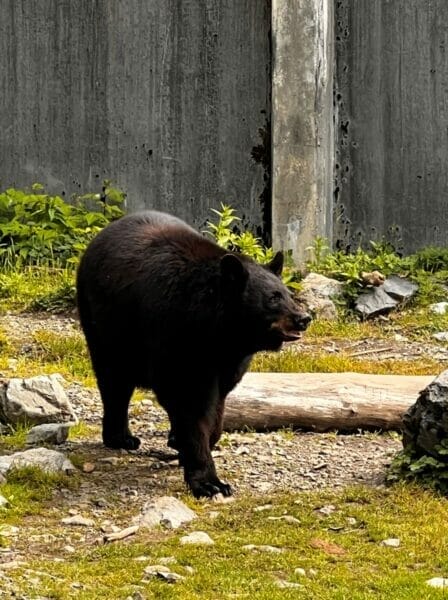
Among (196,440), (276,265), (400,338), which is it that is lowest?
(400,338)

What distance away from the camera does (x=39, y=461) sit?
7168 mm

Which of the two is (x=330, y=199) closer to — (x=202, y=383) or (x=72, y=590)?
(x=202, y=383)

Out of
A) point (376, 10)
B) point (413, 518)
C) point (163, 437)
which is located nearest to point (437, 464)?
point (413, 518)

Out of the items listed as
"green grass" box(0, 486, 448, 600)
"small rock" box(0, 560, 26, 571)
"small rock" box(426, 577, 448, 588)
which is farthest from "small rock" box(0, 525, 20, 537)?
"small rock" box(426, 577, 448, 588)

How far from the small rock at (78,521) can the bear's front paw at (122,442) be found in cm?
138

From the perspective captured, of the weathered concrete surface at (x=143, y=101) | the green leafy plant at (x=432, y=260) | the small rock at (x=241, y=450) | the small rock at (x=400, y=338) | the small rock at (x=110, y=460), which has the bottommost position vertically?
the small rock at (x=400, y=338)

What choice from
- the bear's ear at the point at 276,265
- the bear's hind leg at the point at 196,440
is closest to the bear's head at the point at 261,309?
the bear's ear at the point at 276,265

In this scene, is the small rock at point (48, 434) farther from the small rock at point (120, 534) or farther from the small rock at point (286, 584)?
the small rock at point (286, 584)

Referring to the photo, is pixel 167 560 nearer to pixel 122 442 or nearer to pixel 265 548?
pixel 265 548

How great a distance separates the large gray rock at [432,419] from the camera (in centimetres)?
679

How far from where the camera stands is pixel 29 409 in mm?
8188

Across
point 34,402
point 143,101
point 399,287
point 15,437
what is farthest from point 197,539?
point 143,101

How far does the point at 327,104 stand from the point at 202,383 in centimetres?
607

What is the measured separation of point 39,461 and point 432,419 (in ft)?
7.25
